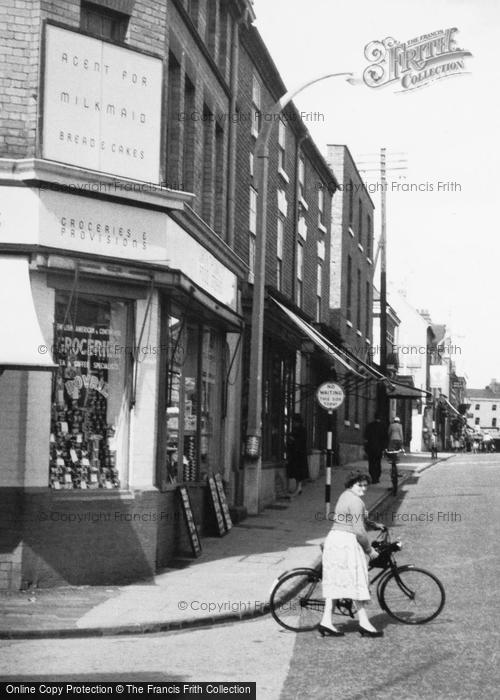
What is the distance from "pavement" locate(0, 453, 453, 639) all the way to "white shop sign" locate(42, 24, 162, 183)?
489 cm

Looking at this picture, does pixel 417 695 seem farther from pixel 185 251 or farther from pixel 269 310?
pixel 269 310

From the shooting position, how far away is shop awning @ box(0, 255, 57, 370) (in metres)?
11.1

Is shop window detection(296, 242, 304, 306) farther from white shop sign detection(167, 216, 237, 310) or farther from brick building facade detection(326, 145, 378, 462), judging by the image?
white shop sign detection(167, 216, 237, 310)

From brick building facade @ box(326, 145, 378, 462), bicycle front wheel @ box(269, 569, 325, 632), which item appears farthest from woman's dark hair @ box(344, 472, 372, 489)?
brick building facade @ box(326, 145, 378, 462)

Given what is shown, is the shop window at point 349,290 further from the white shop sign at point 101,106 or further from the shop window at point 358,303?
the white shop sign at point 101,106

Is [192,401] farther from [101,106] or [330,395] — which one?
[101,106]

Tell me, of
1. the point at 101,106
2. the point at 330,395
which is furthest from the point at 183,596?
the point at 330,395

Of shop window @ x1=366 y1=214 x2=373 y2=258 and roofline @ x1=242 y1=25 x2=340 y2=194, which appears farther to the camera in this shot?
shop window @ x1=366 y1=214 x2=373 y2=258

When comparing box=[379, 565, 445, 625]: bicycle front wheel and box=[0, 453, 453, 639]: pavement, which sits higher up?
box=[379, 565, 445, 625]: bicycle front wheel

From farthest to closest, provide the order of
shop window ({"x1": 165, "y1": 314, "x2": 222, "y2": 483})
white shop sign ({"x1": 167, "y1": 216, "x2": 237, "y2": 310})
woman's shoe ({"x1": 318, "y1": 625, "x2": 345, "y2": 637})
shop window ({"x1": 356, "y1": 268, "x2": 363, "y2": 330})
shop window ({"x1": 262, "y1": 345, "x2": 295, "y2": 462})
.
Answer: shop window ({"x1": 356, "y1": 268, "x2": 363, "y2": 330}) < shop window ({"x1": 262, "y1": 345, "x2": 295, "y2": 462}) < shop window ({"x1": 165, "y1": 314, "x2": 222, "y2": 483}) < white shop sign ({"x1": 167, "y1": 216, "x2": 237, "y2": 310}) < woman's shoe ({"x1": 318, "y1": 625, "x2": 345, "y2": 637})

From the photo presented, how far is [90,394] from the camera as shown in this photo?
1352 centimetres

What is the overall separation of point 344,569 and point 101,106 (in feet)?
20.7

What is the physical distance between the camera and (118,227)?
13.5 meters

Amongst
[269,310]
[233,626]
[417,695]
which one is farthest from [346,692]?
[269,310]
